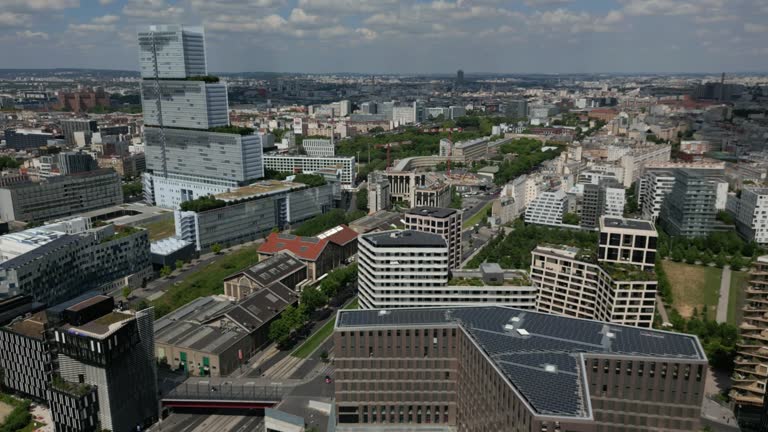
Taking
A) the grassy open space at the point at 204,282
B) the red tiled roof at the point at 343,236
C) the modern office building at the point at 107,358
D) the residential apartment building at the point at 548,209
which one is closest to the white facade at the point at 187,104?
the grassy open space at the point at 204,282

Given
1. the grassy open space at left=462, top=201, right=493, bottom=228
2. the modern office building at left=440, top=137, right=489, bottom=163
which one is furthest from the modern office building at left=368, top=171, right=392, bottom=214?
the modern office building at left=440, top=137, right=489, bottom=163

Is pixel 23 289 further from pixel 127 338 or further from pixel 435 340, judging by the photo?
pixel 435 340

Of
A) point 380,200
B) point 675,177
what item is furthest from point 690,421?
point 380,200

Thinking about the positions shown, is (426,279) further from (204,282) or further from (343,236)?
(204,282)

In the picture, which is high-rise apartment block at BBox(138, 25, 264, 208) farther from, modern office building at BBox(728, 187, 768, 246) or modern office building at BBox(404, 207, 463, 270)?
modern office building at BBox(728, 187, 768, 246)

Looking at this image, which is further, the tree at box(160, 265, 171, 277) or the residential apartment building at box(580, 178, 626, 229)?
the residential apartment building at box(580, 178, 626, 229)

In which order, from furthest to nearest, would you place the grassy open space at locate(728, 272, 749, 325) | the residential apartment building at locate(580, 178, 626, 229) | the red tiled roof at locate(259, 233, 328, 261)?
1. the residential apartment building at locate(580, 178, 626, 229)
2. the red tiled roof at locate(259, 233, 328, 261)
3. the grassy open space at locate(728, 272, 749, 325)
